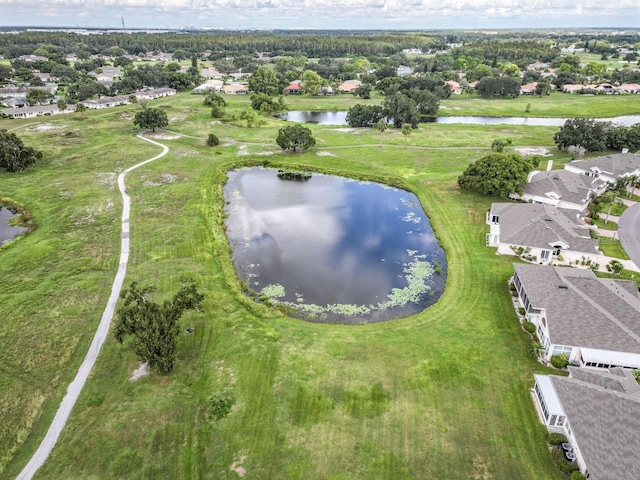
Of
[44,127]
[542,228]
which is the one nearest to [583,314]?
[542,228]

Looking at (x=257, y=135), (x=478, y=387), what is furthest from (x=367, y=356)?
(x=257, y=135)

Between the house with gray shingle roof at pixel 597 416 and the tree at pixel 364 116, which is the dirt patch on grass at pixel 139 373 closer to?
the house with gray shingle roof at pixel 597 416

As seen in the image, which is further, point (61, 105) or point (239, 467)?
point (61, 105)

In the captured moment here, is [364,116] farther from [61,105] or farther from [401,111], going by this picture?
[61,105]

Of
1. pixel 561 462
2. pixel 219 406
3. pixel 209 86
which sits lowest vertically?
pixel 219 406

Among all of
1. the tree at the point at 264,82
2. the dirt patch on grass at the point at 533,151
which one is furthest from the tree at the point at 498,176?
the tree at the point at 264,82

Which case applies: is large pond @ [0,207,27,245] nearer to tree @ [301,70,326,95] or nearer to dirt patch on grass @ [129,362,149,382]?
dirt patch on grass @ [129,362,149,382]

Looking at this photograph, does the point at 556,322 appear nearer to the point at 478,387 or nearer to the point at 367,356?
the point at 478,387
